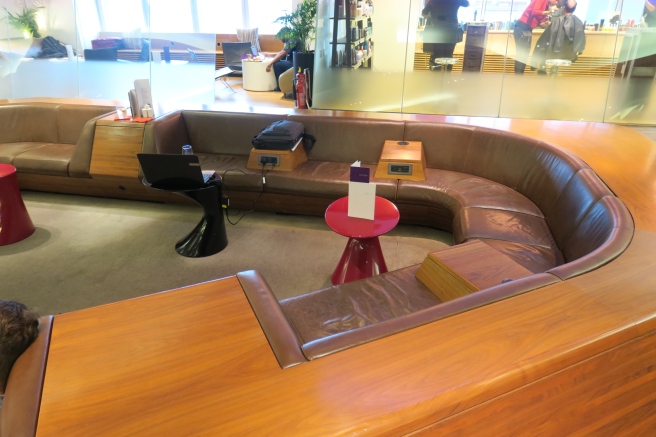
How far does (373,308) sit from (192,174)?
157cm

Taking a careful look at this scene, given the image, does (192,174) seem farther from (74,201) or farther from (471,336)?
(471,336)

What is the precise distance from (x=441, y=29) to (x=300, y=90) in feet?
5.21

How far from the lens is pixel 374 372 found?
3.09 feet

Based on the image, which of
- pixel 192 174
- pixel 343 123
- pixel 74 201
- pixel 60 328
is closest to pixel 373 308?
pixel 60 328

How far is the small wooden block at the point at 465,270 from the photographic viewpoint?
5.24ft

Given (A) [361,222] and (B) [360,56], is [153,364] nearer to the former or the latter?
(A) [361,222]

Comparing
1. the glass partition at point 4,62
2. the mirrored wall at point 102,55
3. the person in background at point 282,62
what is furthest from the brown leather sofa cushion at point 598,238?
the glass partition at point 4,62

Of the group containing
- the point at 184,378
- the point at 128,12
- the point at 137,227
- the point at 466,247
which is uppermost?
the point at 128,12

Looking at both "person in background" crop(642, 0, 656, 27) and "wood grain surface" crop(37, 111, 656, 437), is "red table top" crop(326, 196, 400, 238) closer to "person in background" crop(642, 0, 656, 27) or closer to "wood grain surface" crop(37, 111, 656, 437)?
"wood grain surface" crop(37, 111, 656, 437)

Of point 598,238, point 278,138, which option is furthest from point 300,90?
point 598,238

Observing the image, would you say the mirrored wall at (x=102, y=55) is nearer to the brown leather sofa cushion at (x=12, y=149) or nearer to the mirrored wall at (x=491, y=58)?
the brown leather sofa cushion at (x=12, y=149)

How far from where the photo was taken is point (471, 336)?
105cm

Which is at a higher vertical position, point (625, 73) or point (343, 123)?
point (625, 73)

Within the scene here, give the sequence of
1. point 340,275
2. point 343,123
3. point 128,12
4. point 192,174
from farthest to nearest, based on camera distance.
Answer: point 128,12 → point 343,123 → point 192,174 → point 340,275
